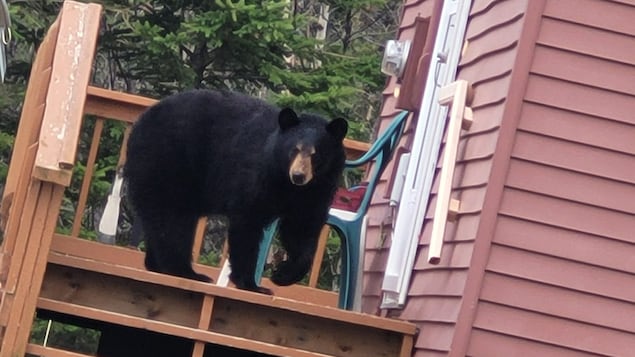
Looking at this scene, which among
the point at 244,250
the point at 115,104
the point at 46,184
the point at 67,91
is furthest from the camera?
the point at 115,104

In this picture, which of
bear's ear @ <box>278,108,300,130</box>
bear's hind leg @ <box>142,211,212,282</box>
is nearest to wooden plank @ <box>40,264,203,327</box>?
bear's hind leg @ <box>142,211,212,282</box>

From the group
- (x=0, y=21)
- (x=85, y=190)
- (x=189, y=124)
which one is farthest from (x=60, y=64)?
(x=85, y=190)

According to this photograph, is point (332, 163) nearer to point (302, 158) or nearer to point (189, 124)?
point (302, 158)

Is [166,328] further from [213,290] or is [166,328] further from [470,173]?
[470,173]

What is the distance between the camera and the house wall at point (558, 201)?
16.2 ft

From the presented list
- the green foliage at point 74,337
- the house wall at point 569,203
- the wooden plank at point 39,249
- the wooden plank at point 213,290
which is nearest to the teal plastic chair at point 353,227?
the wooden plank at point 213,290

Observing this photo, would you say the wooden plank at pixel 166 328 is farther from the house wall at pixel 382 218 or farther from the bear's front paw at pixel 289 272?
the house wall at pixel 382 218

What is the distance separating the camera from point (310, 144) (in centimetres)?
559

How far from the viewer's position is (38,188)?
185 inches

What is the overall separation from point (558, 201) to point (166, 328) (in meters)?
1.55

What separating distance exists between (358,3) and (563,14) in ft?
23.2

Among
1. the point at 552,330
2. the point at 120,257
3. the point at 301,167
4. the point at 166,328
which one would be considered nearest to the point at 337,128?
the point at 301,167

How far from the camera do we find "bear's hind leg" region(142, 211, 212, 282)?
597cm

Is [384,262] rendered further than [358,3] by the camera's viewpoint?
No
